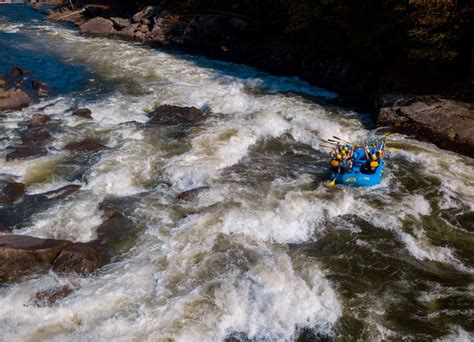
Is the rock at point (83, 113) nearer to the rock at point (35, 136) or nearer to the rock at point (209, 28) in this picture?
the rock at point (35, 136)

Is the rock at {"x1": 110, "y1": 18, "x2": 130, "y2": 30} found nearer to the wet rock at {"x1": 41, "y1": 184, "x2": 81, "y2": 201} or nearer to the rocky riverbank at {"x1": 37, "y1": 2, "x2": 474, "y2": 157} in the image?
the rocky riverbank at {"x1": 37, "y1": 2, "x2": 474, "y2": 157}

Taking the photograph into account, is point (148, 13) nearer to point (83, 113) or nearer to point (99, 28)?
point (99, 28)

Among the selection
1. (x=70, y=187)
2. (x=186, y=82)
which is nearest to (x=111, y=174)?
(x=70, y=187)

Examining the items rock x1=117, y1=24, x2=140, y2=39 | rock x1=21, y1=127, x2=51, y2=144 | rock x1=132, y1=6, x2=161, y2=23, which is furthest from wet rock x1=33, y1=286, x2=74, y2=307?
rock x1=132, y1=6, x2=161, y2=23

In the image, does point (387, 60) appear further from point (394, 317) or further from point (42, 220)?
point (42, 220)

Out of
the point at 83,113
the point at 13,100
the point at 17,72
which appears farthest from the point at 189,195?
the point at 17,72

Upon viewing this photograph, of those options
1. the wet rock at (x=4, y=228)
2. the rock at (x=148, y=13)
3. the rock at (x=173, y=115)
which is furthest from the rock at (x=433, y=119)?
the rock at (x=148, y=13)
